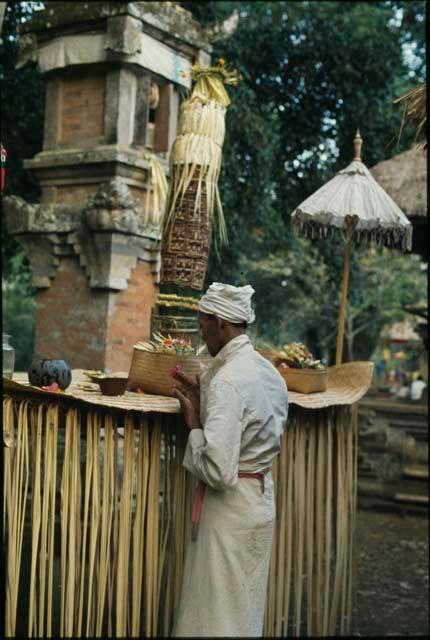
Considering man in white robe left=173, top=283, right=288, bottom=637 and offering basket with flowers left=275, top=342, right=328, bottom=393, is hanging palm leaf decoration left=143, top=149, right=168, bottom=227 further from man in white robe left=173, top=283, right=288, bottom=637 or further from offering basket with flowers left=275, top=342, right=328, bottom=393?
man in white robe left=173, top=283, right=288, bottom=637

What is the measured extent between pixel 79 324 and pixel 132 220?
3.77ft

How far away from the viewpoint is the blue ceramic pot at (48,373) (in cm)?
343

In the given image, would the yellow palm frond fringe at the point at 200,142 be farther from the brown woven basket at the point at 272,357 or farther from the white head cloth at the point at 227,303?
the white head cloth at the point at 227,303

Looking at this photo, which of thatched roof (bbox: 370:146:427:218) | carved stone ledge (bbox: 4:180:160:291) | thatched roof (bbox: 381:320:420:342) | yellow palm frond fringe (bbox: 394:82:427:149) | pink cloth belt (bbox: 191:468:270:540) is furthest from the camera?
thatched roof (bbox: 381:320:420:342)

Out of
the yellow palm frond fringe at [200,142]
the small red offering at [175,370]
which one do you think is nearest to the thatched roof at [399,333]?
the yellow palm frond fringe at [200,142]

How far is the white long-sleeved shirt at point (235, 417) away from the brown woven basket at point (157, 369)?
0.40 m

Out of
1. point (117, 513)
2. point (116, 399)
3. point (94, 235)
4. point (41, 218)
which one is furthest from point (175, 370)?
point (41, 218)

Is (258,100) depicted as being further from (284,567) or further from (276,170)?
(284,567)

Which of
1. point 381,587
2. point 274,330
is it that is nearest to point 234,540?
point 381,587

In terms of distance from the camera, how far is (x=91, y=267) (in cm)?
787

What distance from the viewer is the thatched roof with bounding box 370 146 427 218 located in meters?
9.56

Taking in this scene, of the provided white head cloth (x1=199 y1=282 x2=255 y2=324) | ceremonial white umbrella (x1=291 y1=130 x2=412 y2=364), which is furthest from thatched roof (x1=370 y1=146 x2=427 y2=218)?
white head cloth (x1=199 y1=282 x2=255 y2=324)

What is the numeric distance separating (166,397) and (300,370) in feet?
3.11

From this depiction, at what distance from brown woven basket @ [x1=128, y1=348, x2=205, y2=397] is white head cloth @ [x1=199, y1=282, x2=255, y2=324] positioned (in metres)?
0.55
